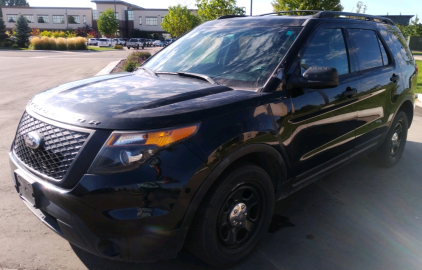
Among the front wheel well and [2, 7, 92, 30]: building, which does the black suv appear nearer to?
the front wheel well

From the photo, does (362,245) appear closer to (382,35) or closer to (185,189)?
(185,189)

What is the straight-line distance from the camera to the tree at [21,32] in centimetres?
4859

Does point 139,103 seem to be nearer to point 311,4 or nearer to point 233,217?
point 233,217

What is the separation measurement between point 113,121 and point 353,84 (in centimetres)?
256

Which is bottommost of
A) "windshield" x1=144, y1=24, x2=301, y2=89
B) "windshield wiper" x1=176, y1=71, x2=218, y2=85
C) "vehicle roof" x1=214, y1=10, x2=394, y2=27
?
"windshield wiper" x1=176, y1=71, x2=218, y2=85

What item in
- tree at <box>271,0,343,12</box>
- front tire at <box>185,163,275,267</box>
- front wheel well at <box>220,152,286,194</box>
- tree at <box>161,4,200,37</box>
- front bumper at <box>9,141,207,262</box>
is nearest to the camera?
front bumper at <box>9,141,207,262</box>

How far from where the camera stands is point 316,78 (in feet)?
9.89

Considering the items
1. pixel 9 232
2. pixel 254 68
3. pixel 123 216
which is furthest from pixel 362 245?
pixel 9 232

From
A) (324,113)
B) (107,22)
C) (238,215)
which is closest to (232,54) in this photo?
(324,113)

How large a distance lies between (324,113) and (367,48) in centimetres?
135

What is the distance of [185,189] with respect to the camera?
235cm

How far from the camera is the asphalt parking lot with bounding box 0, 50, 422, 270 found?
2.99 metres

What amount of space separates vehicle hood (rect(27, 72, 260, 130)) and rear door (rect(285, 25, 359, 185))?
571 millimetres

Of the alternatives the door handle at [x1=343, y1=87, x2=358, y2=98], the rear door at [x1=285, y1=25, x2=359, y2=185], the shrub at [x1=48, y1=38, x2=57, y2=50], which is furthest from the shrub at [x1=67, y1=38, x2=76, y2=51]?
the door handle at [x1=343, y1=87, x2=358, y2=98]
